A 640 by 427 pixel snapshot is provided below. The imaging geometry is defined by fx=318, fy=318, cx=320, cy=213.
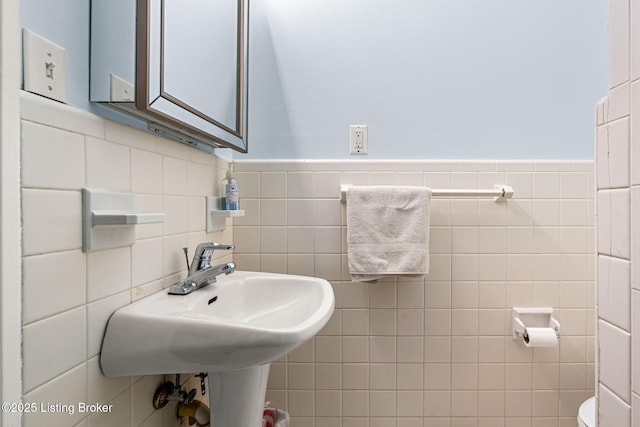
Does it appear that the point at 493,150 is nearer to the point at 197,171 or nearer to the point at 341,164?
the point at 341,164

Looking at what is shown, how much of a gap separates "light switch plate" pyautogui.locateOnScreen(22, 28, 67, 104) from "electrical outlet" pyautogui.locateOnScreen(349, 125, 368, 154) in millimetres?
949

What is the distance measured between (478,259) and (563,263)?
335 millimetres

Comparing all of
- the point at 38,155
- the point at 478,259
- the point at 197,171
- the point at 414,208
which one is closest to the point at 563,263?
the point at 478,259

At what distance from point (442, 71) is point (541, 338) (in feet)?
3.54

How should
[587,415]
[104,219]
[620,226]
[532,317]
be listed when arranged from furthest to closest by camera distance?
[532,317] < [587,415] < [104,219] < [620,226]

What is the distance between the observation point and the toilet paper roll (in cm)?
114

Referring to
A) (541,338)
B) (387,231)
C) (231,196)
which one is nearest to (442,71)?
(387,231)

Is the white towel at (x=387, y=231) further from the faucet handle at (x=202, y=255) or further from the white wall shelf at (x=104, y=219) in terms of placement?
the white wall shelf at (x=104, y=219)

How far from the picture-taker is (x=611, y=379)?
18.8 inches

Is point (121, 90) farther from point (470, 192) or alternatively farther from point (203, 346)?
point (470, 192)

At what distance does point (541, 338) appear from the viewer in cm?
115

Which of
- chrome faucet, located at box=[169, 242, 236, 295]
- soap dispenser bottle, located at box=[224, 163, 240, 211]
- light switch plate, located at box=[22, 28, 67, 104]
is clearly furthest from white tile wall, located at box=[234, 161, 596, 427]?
light switch plate, located at box=[22, 28, 67, 104]

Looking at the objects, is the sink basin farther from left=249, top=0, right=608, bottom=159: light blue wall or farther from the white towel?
left=249, top=0, right=608, bottom=159: light blue wall

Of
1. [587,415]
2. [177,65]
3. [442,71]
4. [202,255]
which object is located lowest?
[587,415]
